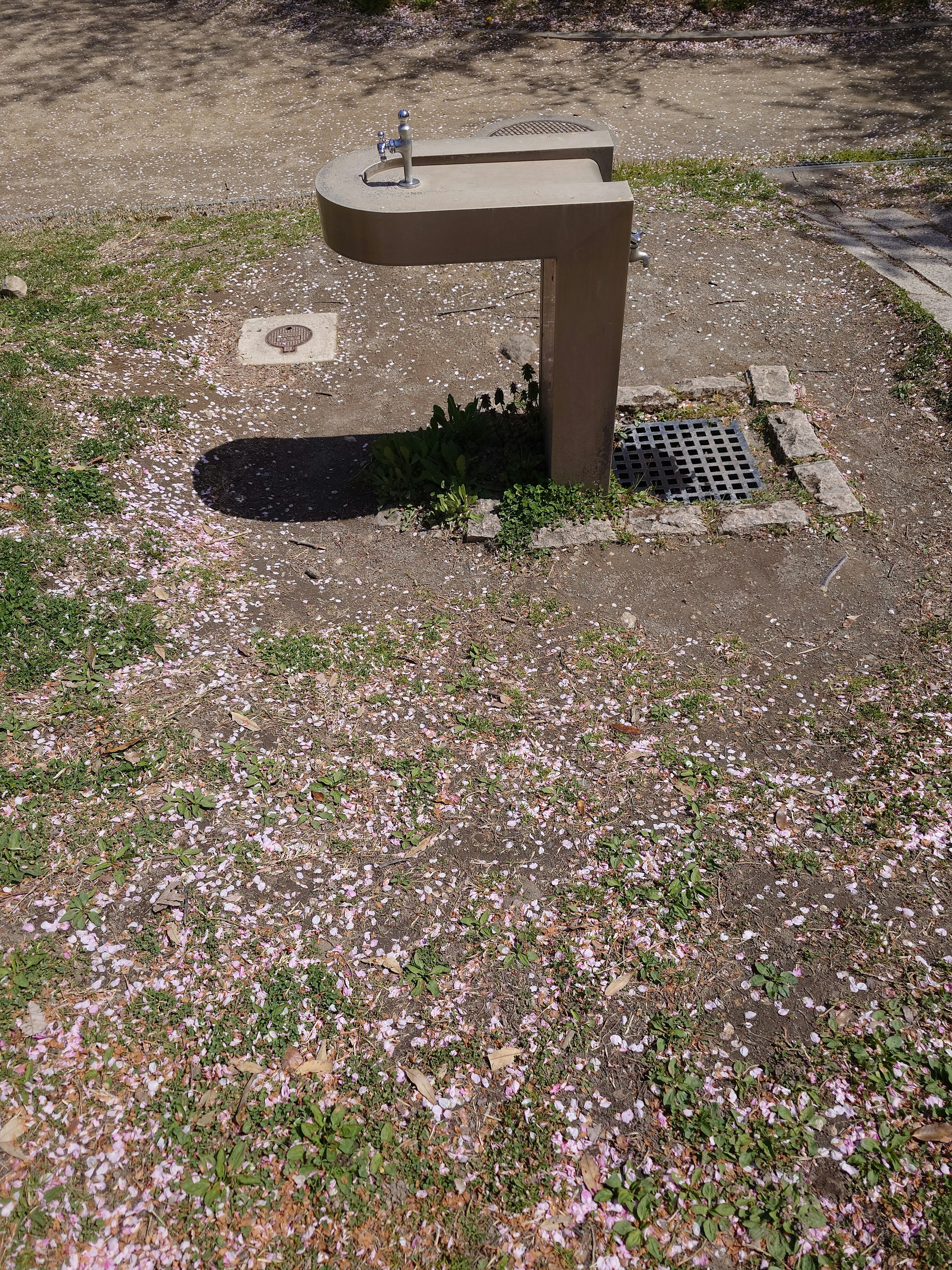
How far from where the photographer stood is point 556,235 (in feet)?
14.1

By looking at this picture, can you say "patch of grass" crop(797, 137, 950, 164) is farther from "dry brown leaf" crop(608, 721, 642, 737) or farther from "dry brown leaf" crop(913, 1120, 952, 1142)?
"dry brown leaf" crop(913, 1120, 952, 1142)

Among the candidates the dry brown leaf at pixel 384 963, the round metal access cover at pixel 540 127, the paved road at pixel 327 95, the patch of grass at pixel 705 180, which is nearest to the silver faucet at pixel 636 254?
the round metal access cover at pixel 540 127

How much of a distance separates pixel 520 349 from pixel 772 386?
6.45 feet

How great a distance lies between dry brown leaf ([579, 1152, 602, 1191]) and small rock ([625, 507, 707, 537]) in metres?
3.40

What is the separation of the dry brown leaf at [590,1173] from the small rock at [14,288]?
25.1 ft

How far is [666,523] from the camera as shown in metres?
5.25

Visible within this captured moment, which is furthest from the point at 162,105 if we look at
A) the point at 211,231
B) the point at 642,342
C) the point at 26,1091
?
the point at 26,1091

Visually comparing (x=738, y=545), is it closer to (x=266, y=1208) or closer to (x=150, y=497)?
(x=150, y=497)

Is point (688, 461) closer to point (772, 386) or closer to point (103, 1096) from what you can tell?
point (772, 386)

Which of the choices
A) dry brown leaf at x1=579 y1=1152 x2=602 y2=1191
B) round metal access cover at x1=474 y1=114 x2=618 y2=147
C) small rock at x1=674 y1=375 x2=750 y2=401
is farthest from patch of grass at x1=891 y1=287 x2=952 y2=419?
dry brown leaf at x1=579 y1=1152 x2=602 y2=1191

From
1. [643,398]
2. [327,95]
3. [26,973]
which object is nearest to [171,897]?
[26,973]

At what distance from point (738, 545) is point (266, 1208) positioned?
4.05 m

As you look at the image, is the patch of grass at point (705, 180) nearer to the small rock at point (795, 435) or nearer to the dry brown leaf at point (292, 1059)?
the small rock at point (795, 435)

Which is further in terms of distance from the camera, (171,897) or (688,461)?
(688,461)
